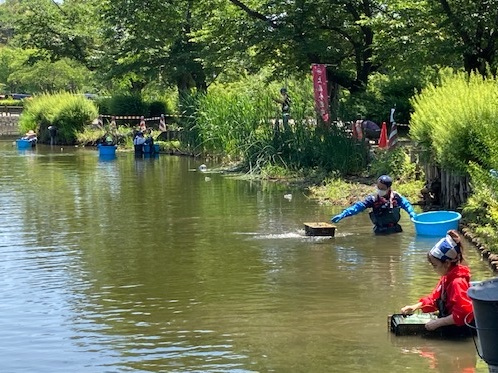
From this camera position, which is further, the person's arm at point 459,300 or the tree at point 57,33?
the tree at point 57,33

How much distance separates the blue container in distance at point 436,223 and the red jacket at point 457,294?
16.9 feet

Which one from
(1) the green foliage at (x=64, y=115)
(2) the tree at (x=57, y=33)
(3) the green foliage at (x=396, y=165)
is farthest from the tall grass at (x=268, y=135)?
(2) the tree at (x=57, y=33)

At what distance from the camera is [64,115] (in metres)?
44.6

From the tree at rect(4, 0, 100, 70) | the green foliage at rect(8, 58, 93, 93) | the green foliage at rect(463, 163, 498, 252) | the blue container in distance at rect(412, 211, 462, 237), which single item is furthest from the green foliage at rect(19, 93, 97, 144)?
the blue container in distance at rect(412, 211, 462, 237)

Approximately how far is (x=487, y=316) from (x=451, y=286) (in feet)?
6.21

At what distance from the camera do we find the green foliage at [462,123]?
1453 cm

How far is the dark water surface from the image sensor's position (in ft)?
27.5

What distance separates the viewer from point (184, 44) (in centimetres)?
4247

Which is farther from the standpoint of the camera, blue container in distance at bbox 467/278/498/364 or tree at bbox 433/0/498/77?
tree at bbox 433/0/498/77

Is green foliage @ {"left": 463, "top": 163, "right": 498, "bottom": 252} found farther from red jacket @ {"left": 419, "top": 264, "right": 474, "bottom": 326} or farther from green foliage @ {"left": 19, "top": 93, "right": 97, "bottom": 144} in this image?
green foliage @ {"left": 19, "top": 93, "right": 97, "bottom": 144}

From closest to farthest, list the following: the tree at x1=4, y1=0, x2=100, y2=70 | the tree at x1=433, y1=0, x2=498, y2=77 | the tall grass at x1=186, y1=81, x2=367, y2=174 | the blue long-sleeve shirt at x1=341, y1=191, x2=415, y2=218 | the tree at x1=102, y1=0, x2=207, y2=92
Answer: the blue long-sleeve shirt at x1=341, y1=191, x2=415, y2=218, the tree at x1=433, y1=0, x2=498, y2=77, the tall grass at x1=186, y1=81, x2=367, y2=174, the tree at x1=102, y1=0, x2=207, y2=92, the tree at x1=4, y1=0, x2=100, y2=70

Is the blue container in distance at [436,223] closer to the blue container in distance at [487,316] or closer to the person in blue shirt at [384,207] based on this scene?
the person in blue shirt at [384,207]

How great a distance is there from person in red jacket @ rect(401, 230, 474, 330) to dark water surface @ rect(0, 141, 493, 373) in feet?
0.90

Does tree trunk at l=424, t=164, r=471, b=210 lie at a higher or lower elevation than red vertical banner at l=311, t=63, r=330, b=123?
lower
